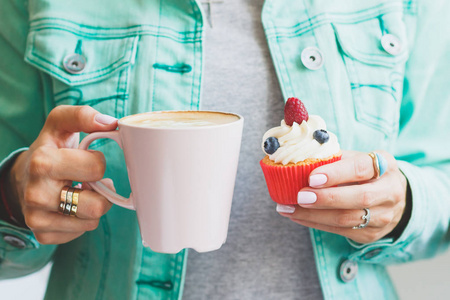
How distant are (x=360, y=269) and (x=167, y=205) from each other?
629mm

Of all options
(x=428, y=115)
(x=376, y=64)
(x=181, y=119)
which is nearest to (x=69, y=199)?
(x=181, y=119)

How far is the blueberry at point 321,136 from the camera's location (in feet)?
2.43

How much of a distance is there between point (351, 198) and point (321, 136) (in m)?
0.12

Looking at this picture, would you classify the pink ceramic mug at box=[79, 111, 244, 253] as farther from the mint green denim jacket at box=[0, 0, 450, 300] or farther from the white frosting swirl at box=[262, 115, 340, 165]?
the mint green denim jacket at box=[0, 0, 450, 300]

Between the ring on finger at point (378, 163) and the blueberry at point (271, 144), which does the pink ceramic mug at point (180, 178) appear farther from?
the ring on finger at point (378, 163)

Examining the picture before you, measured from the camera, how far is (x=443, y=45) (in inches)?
41.1

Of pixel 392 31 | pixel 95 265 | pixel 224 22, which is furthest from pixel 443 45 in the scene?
pixel 95 265

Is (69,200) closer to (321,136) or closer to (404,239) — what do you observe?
(321,136)

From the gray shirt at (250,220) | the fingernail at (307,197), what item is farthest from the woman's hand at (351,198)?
the gray shirt at (250,220)

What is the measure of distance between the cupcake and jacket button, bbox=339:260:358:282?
32cm

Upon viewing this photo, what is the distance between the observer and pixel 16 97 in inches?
40.4

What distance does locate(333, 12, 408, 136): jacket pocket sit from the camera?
100cm

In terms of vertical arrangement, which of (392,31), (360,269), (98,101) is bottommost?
(360,269)

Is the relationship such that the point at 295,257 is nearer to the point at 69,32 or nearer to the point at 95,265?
the point at 95,265
